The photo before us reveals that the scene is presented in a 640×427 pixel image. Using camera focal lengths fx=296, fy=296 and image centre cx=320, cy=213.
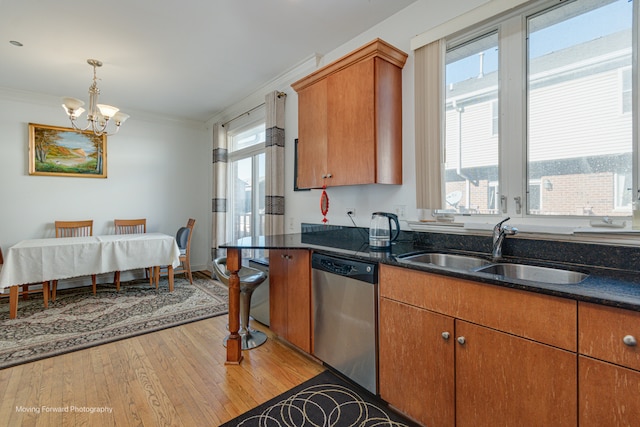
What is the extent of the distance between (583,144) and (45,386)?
3.43 meters

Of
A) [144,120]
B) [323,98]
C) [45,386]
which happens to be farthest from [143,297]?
[323,98]

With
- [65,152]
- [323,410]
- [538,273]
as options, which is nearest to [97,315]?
[65,152]

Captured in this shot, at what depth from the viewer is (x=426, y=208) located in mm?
2047

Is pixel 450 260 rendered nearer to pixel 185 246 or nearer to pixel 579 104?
pixel 579 104

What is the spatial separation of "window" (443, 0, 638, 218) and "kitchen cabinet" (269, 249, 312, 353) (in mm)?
1156

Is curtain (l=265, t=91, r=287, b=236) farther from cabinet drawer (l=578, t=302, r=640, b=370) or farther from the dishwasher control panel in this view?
cabinet drawer (l=578, t=302, r=640, b=370)

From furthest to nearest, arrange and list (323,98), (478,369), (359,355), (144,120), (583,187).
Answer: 1. (144,120)
2. (323,98)
3. (359,355)
4. (583,187)
5. (478,369)

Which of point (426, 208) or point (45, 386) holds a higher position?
point (426, 208)

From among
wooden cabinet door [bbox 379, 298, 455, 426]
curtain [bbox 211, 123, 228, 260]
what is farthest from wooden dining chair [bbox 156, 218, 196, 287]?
wooden cabinet door [bbox 379, 298, 455, 426]

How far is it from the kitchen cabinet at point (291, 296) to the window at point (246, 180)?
1.74 m

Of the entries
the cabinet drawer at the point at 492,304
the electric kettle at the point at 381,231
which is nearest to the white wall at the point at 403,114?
the electric kettle at the point at 381,231

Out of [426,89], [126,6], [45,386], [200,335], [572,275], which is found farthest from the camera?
[200,335]

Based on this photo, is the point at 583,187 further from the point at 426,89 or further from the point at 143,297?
the point at 143,297

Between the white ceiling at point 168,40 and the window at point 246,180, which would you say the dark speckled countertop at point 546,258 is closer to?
the white ceiling at point 168,40
